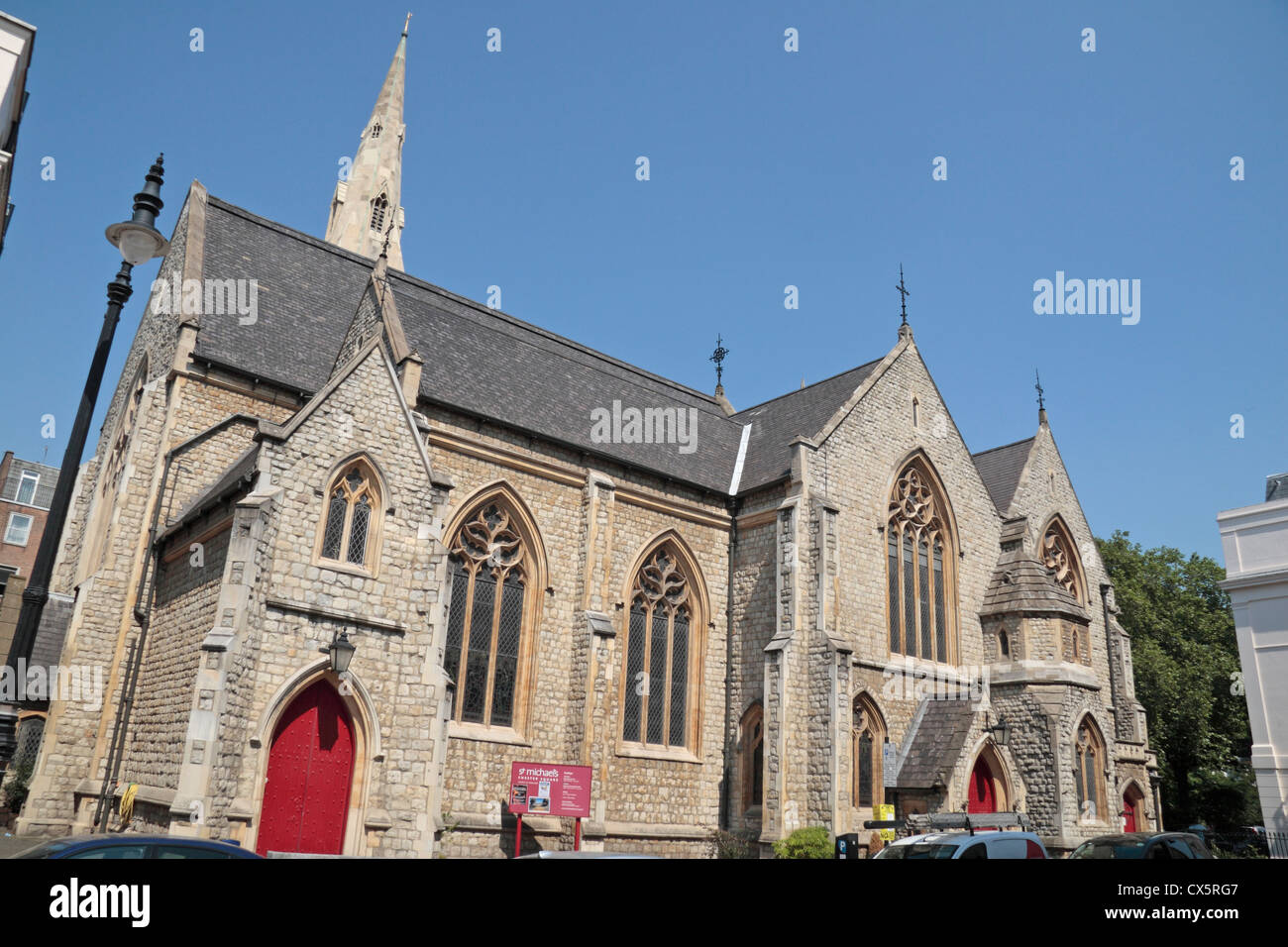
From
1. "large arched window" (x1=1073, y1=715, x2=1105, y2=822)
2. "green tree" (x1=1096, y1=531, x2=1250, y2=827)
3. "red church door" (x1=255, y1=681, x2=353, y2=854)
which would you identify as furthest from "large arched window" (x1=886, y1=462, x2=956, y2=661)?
"green tree" (x1=1096, y1=531, x2=1250, y2=827)

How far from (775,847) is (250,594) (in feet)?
38.7

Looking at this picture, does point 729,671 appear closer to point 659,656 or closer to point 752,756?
point 659,656

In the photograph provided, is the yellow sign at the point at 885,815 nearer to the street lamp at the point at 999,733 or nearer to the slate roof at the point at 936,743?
the slate roof at the point at 936,743

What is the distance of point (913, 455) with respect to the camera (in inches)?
981

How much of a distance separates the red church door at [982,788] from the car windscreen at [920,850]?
9796mm

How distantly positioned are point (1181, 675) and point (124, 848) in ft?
135

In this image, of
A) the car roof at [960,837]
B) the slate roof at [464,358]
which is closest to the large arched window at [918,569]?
the slate roof at [464,358]

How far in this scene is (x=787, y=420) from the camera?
Result: 26219 mm

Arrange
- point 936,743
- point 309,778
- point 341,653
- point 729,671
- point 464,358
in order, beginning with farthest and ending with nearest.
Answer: point 729,671
point 936,743
point 464,358
point 309,778
point 341,653

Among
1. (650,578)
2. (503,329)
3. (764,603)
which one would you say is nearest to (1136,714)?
(764,603)

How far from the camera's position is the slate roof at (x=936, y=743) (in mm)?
20844

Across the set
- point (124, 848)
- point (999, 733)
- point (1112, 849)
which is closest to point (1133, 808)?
point (999, 733)
